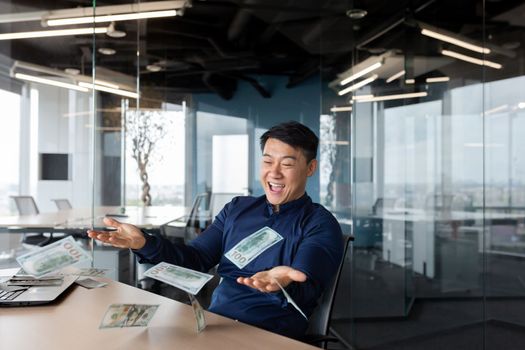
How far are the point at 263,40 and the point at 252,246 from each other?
5.89 metres

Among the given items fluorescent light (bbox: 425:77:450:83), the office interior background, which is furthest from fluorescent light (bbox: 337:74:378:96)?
fluorescent light (bbox: 425:77:450:83)

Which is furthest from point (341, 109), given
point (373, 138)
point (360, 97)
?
point (373, 138)

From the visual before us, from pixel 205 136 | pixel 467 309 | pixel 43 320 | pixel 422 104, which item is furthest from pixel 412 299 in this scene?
pixel 205 136

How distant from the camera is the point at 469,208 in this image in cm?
385

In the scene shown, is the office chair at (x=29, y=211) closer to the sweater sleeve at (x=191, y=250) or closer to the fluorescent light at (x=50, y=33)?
the fluorescent light at (x=50, y=33)

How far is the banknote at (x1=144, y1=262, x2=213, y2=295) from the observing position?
1.21 meters

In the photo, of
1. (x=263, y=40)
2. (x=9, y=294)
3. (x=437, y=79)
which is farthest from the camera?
(x=263, y=40)

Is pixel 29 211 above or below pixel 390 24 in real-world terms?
below

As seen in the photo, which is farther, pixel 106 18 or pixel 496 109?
pixel 106 18

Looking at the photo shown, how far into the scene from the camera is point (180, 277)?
1.29m

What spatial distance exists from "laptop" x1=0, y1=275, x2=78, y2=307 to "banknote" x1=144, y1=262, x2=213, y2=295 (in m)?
0.42

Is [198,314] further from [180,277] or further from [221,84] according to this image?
[221,84]

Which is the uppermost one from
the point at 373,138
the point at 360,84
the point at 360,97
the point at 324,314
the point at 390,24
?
the point at 390,24

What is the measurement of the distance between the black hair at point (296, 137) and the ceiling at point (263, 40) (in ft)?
7.04
